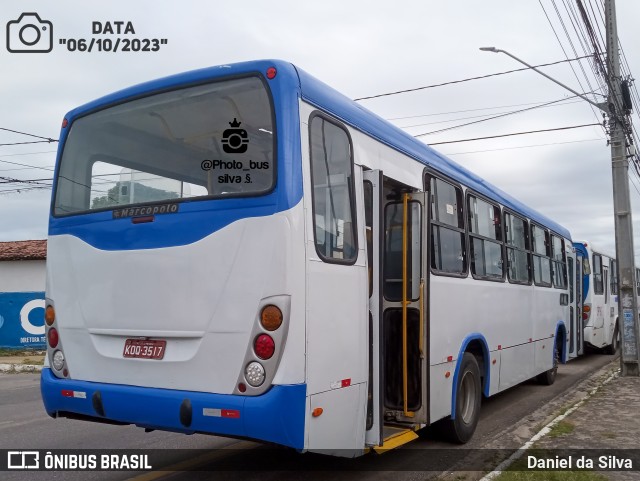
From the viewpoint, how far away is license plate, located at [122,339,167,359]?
466 centimetres

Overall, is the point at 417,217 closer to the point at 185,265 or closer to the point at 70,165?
the point at 185,265

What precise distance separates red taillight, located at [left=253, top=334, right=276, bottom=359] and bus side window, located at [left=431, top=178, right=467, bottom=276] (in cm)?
268

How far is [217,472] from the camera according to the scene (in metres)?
5.93

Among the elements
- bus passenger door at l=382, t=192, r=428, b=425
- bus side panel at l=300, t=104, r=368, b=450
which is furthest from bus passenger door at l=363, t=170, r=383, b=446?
bus passenger door at l=382, t=192, r=428, b=425

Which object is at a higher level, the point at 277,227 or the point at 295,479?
the point at 277,227

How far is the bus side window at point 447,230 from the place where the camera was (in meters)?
6.58

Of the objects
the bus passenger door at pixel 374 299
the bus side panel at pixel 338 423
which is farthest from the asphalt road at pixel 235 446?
the bus side panel at pixel 338 423

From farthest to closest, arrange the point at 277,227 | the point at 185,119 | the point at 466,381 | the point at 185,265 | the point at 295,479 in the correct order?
the point at 466,381 < the point at 295,479 < the point at 185,119 < the point at 185,265 < the point at 277,227

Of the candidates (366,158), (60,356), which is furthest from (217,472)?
(366,158)

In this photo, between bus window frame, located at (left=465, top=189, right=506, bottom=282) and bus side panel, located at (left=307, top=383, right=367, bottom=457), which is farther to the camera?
bus window frame, located at (left=465, top=189, right=506, bottom=282)

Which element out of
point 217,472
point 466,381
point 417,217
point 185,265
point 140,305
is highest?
point 417,217

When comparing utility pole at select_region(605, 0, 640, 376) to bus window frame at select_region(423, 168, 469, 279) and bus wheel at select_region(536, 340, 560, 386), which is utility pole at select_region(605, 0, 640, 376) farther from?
bus window frame at select_region(423, 168, 469, 279)

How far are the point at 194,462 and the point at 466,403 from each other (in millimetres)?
3153

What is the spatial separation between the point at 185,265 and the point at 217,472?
2385 millimetres
